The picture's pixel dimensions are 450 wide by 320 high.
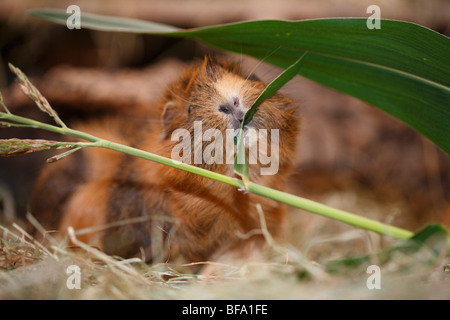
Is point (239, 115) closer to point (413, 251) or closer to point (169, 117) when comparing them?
point (169, 117)

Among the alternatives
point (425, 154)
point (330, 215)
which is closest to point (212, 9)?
point (425, 154)

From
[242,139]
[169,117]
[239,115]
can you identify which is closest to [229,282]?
[242,139]

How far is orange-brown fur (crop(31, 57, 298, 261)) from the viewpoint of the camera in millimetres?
1665

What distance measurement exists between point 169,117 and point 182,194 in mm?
376

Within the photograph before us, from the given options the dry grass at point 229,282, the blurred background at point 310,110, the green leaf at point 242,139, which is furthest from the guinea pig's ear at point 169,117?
the blurred background at point 310,110

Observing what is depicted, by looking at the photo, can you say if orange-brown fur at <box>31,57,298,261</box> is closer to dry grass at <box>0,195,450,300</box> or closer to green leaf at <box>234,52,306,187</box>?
green leaf at <box>234,52,306,187</box>

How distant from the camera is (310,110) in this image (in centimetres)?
330

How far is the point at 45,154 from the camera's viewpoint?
9.26 feet

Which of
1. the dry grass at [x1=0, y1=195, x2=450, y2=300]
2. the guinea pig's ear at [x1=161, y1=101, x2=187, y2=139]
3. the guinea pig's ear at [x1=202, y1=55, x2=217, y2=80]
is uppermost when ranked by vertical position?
the guinea pig's ear at [x1=202, y1=55, x2=217, y2=80]

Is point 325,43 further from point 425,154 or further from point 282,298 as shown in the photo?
point 425,154

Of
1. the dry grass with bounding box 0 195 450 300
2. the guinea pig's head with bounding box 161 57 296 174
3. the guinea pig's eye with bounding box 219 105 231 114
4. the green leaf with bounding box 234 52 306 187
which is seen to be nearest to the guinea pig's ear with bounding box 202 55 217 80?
the guinea pig's head with bounding box 161 57 296 174

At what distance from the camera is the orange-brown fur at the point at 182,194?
1.67 meters

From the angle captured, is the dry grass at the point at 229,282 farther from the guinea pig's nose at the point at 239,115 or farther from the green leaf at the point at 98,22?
the green leaf at the point at 98,22

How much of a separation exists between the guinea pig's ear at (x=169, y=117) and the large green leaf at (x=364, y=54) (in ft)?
1.09
